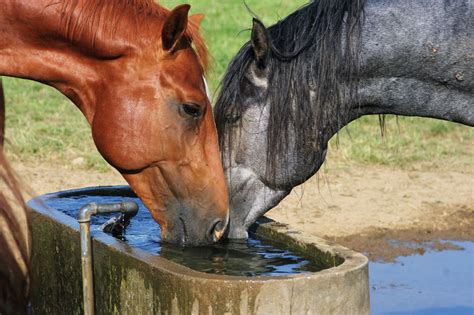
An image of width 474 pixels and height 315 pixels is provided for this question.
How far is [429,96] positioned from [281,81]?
66 centimetres

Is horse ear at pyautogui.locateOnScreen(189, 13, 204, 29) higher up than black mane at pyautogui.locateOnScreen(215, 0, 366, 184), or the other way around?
horse ear at pyautogui.locateOnScreen(189, 13, 204, 29)

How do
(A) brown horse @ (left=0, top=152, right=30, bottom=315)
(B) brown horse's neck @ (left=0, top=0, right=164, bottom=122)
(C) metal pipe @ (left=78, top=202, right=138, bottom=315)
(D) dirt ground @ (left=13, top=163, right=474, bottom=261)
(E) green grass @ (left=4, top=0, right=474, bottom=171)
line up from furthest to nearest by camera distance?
(E) green grass @ (left=4, top=0, right=474, bottom=171), (D) dirt ground @ (left=13, top=163, right=474, bottom=261), (C) metal pipe @ (left=78, top=202, right=138, bottom=315), (B) brown horse's neck @ (left=0, top=0, right=164, bottom=122), (A) brown horse @ (left=0, top=152, right=30, bottom=315)

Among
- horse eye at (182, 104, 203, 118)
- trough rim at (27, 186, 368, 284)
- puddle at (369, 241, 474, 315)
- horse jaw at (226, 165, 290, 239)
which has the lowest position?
puddle at (369, 241, 474, 315)

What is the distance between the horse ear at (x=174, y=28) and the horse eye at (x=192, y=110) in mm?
230

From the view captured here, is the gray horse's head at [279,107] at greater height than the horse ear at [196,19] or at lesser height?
lesser

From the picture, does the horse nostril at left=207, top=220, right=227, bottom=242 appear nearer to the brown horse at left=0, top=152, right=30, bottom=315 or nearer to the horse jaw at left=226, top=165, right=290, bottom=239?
the horse jaw at left=226, top=165, right=290, bottom=239

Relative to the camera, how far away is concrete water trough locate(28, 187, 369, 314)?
11.9ft

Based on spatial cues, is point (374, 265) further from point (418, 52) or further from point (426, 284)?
point (418, 52)

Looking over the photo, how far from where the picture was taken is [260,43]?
430cm

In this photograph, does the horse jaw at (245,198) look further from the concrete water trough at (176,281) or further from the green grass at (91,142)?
the green grass at (91,142)

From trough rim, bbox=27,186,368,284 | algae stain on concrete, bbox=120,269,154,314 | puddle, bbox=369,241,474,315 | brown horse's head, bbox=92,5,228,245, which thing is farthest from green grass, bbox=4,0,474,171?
algae stain on concrete, bbox=120,269,154,314

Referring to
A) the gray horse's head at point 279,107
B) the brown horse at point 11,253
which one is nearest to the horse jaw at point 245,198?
the gray horse's head at point 279,107

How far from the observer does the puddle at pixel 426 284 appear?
5.66 m

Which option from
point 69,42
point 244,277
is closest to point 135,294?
point 244,277
